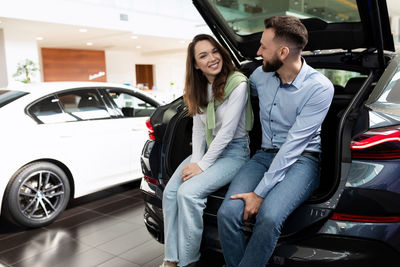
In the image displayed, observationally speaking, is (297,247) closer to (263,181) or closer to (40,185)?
(263,181)

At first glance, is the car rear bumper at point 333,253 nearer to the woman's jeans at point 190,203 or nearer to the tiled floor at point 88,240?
the woman's jeans at point 190,203

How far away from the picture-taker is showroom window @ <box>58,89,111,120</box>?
11.3ft

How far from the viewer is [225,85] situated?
80.2 inches

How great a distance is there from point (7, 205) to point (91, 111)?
1.18 meters

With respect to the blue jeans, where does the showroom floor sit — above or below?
below

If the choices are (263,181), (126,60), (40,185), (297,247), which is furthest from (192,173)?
(126,60)

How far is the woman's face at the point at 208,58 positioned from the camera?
2.06 metres

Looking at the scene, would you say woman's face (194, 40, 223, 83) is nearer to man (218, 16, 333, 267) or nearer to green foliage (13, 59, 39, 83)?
man (218, 16, 333, 267)

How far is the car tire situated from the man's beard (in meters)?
2.28

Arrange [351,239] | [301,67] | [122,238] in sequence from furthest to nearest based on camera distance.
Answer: [122,238] → [301,67] → [351,239]

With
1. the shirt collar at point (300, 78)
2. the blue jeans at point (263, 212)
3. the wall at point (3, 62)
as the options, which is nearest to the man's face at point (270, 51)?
the shirt collar at point (300, 78)

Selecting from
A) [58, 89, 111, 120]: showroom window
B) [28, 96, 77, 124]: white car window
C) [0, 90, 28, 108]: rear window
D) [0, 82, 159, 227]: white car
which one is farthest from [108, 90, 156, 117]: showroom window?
[0, 90, 28, 108]: rear window

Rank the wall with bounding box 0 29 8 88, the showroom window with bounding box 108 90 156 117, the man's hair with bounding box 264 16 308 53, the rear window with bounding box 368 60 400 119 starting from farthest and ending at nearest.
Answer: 1. the wall with bounding box 0 29 8 88
2. the showroom window with bounding box 108 90 156 117
3. the man's hair with bounding box 264 16 308 53
4. the rear window with bounding box 368 60 400 119

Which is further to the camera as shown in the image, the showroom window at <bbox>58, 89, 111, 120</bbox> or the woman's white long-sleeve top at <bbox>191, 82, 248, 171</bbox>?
the showroom window at <bbox>58, 89, 111, 120</bbox>
